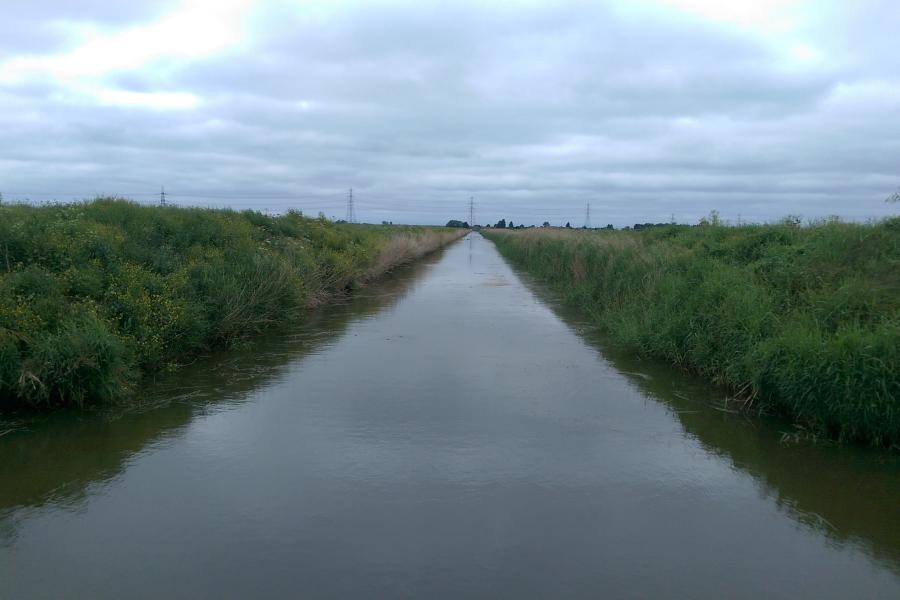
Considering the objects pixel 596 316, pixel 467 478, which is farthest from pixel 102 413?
pixel 596 316

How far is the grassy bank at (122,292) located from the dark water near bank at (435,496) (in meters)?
0.55

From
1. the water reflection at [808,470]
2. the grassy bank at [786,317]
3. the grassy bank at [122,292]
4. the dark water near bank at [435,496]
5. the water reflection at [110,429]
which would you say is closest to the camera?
the dark water near bank at [435,496]

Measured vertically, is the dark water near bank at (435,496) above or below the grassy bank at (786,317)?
below

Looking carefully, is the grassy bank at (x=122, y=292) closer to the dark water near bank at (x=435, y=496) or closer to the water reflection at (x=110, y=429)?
the water reflection at (x=110, y=429)

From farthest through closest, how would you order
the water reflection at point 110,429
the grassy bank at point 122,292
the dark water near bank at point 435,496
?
the grassy bank at point 122,292, the water reflection at point 110,429, the dark water near bank at point 435,496

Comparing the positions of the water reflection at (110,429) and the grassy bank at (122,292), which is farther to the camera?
the grassy bank at (122,292)

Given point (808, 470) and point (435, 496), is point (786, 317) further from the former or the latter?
point (435, 496)

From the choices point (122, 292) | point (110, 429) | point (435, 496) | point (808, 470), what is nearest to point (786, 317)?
point (808, 470)

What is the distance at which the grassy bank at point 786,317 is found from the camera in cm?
674

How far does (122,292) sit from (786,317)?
907 cm

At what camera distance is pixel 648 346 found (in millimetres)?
11156

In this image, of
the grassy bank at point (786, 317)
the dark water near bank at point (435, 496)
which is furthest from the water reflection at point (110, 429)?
the grassy bank at point (786, 317)

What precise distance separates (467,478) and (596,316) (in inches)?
380

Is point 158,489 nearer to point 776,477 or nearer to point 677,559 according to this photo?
point 677,559
